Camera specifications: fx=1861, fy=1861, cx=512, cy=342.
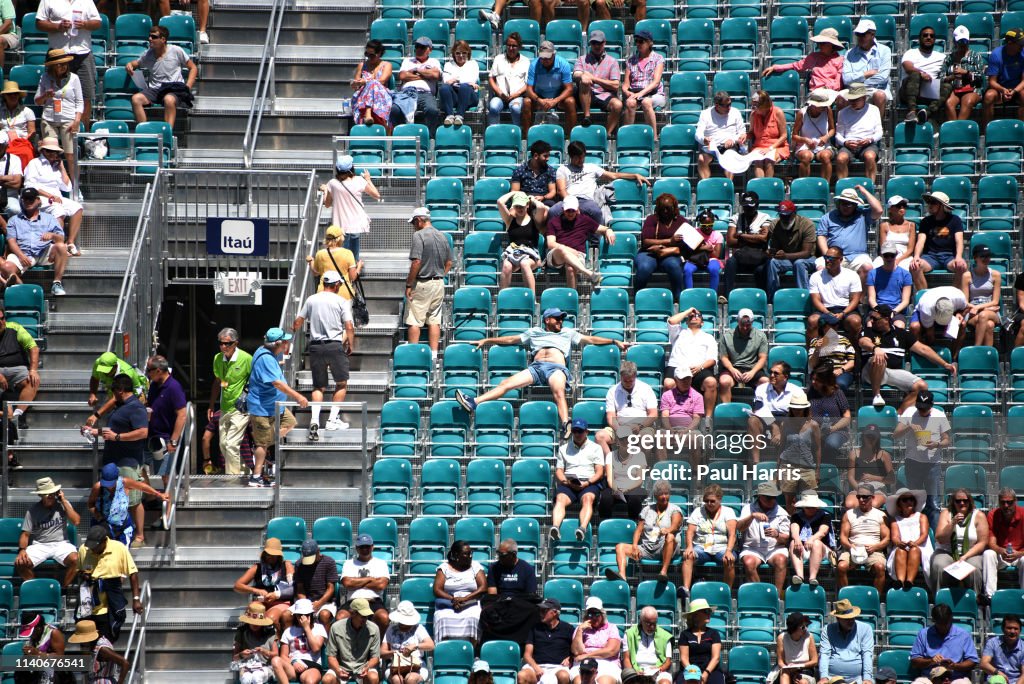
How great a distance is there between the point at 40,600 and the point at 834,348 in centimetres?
839

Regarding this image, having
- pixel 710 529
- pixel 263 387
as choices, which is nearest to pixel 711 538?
pixel 710 529

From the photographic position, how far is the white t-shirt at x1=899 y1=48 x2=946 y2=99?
72.6 ft

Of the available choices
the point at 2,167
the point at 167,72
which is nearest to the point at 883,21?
the point at 167,72

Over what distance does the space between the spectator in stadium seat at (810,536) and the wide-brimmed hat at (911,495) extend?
0.61m

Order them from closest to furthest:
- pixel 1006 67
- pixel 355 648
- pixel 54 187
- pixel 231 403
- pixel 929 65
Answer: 1. pixel 355 648
2. pixel 231 403
3. pixel 54 187
4. pixel 1006 67
5. pixel 929 65

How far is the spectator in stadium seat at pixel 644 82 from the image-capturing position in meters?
22.4

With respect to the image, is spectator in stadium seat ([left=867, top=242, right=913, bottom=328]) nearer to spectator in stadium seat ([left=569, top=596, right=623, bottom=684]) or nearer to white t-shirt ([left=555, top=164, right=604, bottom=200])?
white t-shirt ([left=555, top=164, right=604, bottom=200])

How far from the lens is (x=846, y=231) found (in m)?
20.5

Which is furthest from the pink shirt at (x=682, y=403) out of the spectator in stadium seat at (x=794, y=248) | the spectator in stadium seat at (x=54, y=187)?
the spectator in stadium seat at (x=54, y=187)

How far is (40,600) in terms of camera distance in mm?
18109

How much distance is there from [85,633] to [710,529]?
19.9 ft

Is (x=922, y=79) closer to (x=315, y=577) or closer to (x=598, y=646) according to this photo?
(x=598, y=646)

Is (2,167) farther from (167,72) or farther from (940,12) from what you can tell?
(940,12)

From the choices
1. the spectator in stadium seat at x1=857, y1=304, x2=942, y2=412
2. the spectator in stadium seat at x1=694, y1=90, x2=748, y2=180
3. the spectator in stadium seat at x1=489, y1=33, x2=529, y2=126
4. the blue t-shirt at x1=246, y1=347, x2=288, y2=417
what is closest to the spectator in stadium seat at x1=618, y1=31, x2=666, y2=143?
the spectator in stadium seat at x1=694, y1=90, x2=748, y2=180
